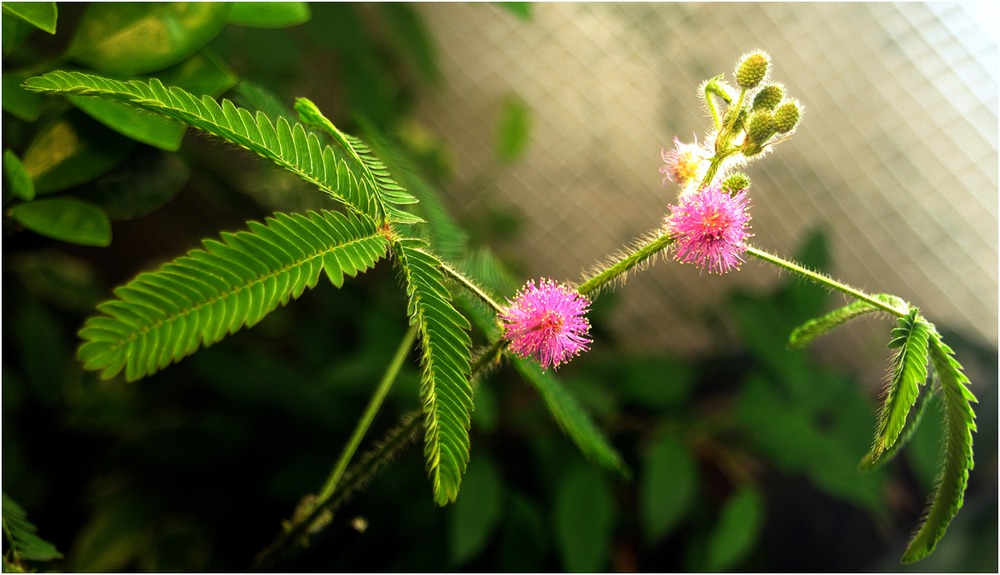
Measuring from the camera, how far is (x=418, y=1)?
1.01m

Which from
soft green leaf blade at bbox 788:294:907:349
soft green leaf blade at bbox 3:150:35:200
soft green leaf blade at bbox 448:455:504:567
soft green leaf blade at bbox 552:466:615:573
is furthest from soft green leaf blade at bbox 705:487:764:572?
soft green leaf blade at bbox 3:150:35:200

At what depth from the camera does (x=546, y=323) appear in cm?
34

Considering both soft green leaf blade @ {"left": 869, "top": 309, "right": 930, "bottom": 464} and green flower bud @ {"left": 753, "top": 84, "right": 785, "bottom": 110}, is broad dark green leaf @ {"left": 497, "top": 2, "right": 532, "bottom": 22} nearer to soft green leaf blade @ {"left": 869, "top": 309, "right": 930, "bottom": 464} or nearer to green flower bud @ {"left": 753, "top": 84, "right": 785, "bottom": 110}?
green flower bud @ {"left": 753, "top": 84, "right": 785, "bottom": 110}

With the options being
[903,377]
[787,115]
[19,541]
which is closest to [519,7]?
[787,115]

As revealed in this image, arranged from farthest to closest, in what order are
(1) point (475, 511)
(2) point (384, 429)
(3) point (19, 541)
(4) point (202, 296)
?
(2) point (384, 429) < (1) point (475, 511) < (3) point (19, 541) < (4) point (202, 296)

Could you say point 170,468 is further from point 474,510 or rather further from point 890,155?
point 890,155

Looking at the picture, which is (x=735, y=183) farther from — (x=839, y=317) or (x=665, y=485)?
(x=665, y=485)

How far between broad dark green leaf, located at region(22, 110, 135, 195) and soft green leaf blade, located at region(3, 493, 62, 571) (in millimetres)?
227

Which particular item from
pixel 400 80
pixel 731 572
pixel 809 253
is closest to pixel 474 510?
pixel 731 572

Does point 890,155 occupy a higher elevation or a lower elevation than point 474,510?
higher

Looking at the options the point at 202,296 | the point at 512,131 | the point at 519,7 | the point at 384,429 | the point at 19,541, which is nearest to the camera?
the point at 202,296

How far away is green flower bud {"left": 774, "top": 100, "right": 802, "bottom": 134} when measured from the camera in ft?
1.14

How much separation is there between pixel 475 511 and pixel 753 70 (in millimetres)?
512

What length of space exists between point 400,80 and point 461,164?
17cm
